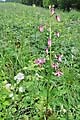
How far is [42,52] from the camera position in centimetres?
381

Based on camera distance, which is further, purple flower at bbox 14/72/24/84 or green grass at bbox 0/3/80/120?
purple flower at bbox 14/72/24/84

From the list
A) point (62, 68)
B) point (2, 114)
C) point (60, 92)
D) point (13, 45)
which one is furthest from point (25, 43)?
point (2, 114)

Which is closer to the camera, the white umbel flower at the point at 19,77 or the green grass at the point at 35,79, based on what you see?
the green grass at the point at 35,79

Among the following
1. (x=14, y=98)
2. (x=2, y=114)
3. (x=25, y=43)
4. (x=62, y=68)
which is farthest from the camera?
(x=25, y=43)

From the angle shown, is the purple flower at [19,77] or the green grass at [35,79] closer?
the green grass at [35,79]

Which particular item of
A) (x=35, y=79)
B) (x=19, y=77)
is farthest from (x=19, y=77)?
(x=35, y=79)

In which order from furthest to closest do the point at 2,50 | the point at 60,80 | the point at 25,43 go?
the point at 25,43
the point at 2,50
the point at 60,80

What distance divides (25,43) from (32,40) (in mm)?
189

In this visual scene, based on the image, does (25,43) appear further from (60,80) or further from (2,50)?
(60,80)

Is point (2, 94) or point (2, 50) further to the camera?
point (2, 50)

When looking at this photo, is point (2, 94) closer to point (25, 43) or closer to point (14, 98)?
point (14, 98)

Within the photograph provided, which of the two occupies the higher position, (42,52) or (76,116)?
(42,52)

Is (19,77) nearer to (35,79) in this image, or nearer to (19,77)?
(19,77)

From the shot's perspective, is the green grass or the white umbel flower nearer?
the green grass
